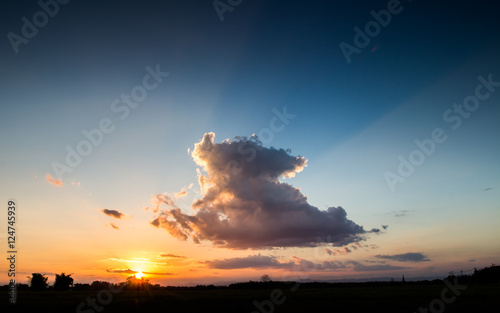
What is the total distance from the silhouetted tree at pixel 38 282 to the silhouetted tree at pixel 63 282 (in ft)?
12.1

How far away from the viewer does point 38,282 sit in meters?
91.2

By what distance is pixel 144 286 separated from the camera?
3652 inches

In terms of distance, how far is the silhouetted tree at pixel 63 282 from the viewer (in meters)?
95.8

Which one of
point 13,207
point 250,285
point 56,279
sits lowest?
point 250,285

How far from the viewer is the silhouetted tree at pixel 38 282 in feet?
296

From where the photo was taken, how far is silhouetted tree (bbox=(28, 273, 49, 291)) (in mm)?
90250

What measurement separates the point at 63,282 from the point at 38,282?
7552mm

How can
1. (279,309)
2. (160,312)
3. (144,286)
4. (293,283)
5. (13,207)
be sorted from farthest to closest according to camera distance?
(293,283) → (144,286) → (279,309) → (160,312) → (13,207)

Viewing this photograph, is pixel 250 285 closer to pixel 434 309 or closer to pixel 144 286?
pixel 144 286

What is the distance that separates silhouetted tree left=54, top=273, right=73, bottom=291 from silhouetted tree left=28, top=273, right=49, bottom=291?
12.1ft

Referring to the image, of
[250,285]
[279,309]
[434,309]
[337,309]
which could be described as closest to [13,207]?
[279,309]

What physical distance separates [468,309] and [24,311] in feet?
161

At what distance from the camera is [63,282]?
96875 millimetres

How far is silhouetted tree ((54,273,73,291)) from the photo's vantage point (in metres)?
95.8
